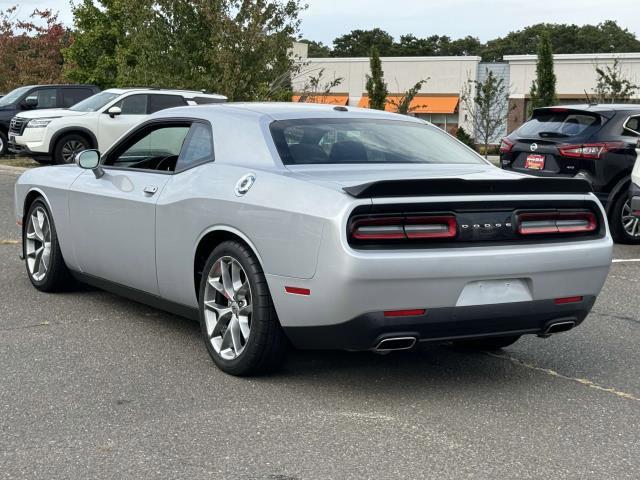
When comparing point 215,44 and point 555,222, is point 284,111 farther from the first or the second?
point 215,44

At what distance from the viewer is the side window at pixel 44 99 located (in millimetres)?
23891

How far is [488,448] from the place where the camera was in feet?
14.3

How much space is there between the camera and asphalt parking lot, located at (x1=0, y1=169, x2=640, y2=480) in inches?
163

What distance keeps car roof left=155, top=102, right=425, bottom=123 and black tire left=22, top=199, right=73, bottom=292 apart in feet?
4.97

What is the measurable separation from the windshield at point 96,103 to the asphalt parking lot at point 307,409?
14.1m

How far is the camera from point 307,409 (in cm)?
492

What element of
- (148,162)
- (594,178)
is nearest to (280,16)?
(594,178)

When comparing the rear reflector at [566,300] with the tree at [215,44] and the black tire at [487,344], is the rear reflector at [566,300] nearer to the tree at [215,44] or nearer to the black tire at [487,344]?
the black tire at [487,344]

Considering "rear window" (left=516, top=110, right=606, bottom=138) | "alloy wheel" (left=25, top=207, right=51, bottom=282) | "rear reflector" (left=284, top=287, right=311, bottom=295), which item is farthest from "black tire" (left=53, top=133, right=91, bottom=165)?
"rear reflector" (left=284, top=287, right=311, bottom=295)

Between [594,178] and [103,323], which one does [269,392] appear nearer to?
[103,323]

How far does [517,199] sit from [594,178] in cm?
746

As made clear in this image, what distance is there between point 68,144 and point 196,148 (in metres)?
15.0

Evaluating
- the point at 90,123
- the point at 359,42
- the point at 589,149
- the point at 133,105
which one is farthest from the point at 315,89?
the point at 359,42

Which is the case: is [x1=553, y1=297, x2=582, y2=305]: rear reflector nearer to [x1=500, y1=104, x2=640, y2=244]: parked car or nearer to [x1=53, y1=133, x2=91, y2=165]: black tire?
[x1=500, y1=104, x2=640, y2=244]: parked car
